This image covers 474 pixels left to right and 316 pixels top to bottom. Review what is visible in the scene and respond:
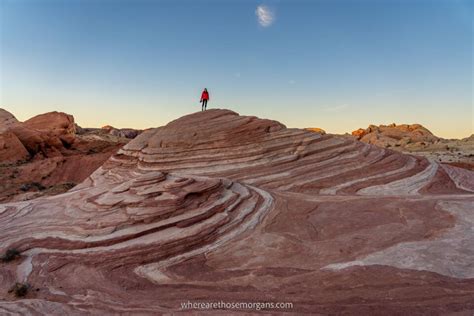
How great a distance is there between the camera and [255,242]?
7.99 metres

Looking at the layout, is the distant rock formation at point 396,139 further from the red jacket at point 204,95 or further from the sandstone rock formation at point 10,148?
the sandstone rock formation at point 10,148

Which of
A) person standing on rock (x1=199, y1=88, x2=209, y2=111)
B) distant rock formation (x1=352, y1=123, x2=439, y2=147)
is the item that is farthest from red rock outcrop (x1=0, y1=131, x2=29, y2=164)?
distant rock formation (x1=352, y1=123, x2=439, y2=147)

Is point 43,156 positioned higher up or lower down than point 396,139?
lower down

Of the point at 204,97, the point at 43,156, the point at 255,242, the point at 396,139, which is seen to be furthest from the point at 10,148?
the point at 396,139

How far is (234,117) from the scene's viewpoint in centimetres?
1661

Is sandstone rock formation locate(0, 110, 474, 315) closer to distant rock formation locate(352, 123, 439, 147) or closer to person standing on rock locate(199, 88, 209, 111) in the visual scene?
person standing on rock locate(199, 88, 209, 111)

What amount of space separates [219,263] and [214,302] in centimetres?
148

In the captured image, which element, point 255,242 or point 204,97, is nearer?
point 255,242

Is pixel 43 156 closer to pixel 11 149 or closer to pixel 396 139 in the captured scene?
pixel 11 149

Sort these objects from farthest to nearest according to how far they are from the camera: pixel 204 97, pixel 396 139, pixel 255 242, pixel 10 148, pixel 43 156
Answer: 1. pixel 396 139
2. pixel 43 156
3. pixel 10 148
4. pixel 204 97
5. pixel 255 242

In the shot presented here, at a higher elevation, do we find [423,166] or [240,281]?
[423,166]

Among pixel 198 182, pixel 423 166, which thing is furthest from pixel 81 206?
pixel 423 166

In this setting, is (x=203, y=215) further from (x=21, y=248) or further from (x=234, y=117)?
(x=234, y=117)

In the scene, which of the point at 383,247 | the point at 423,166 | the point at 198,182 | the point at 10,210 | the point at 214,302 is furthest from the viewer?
the point at 423,166
